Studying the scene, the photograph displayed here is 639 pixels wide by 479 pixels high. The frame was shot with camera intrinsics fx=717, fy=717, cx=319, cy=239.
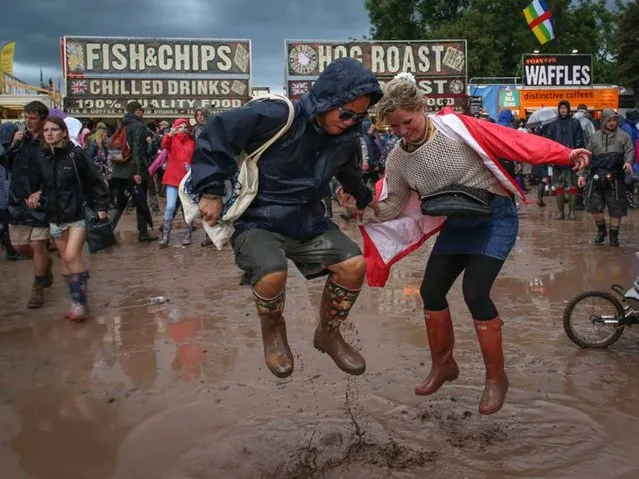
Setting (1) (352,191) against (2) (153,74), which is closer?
(1) (352,191)

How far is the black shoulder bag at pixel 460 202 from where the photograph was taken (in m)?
Result: 3.91

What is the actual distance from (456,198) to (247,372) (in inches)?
84.4

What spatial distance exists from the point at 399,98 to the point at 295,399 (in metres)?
2.05

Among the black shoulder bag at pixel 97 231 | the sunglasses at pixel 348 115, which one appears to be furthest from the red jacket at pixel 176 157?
the sunglasses at pixel 348 115

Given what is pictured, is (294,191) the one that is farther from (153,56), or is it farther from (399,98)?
(153,56)

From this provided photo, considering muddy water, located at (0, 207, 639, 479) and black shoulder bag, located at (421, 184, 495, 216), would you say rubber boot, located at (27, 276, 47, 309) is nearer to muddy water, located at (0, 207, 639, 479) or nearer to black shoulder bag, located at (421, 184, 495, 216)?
muddy water, located at (0, 207, 639, 479)

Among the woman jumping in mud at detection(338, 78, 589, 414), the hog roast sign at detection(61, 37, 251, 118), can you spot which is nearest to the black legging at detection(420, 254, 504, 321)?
the woman jumping in mud at detection(338, 78, 589, 414)

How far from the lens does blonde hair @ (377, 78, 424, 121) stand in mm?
3869

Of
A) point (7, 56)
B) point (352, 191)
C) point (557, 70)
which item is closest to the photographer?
point (352, 191)

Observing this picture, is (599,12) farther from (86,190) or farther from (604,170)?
(86,190)

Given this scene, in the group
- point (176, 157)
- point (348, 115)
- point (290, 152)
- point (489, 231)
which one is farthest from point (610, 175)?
point (290, 152)

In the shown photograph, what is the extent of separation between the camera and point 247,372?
5.19m

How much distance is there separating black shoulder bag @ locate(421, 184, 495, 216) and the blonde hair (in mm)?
495

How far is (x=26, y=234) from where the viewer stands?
7.36 metres
